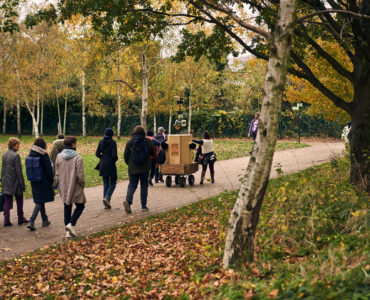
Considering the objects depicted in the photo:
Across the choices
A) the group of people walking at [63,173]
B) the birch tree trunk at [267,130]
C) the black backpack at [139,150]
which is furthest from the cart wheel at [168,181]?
the birch tree trunk at [267,130]

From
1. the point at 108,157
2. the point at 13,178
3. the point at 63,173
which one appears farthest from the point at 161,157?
the point at 63,173

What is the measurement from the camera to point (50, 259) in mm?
6215

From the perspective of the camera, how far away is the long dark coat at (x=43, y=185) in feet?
26.0

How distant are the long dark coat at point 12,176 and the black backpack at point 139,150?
8.01ft

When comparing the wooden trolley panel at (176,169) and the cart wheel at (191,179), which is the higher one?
the wooden trolley panel at (176,169)

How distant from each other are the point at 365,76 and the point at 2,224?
8.47 metres

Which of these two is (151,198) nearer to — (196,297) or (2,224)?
(2,224)

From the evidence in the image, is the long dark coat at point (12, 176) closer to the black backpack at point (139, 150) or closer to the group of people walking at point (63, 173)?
the group of people walking at point (63, 173)

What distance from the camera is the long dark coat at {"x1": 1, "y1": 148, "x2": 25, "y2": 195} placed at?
27.1ft

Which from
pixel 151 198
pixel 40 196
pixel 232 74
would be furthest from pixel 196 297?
pixel 232 74

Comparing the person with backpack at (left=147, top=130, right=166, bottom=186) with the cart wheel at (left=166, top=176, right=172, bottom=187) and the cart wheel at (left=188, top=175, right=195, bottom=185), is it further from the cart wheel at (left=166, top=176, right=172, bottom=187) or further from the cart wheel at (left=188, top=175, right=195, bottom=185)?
the cart wheel at (left=188, top=175, right=195, bottom=185)

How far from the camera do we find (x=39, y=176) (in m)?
7.89

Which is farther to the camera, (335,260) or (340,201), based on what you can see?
(340,201)

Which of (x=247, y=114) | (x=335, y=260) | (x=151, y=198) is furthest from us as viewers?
(x=247, y=114)
